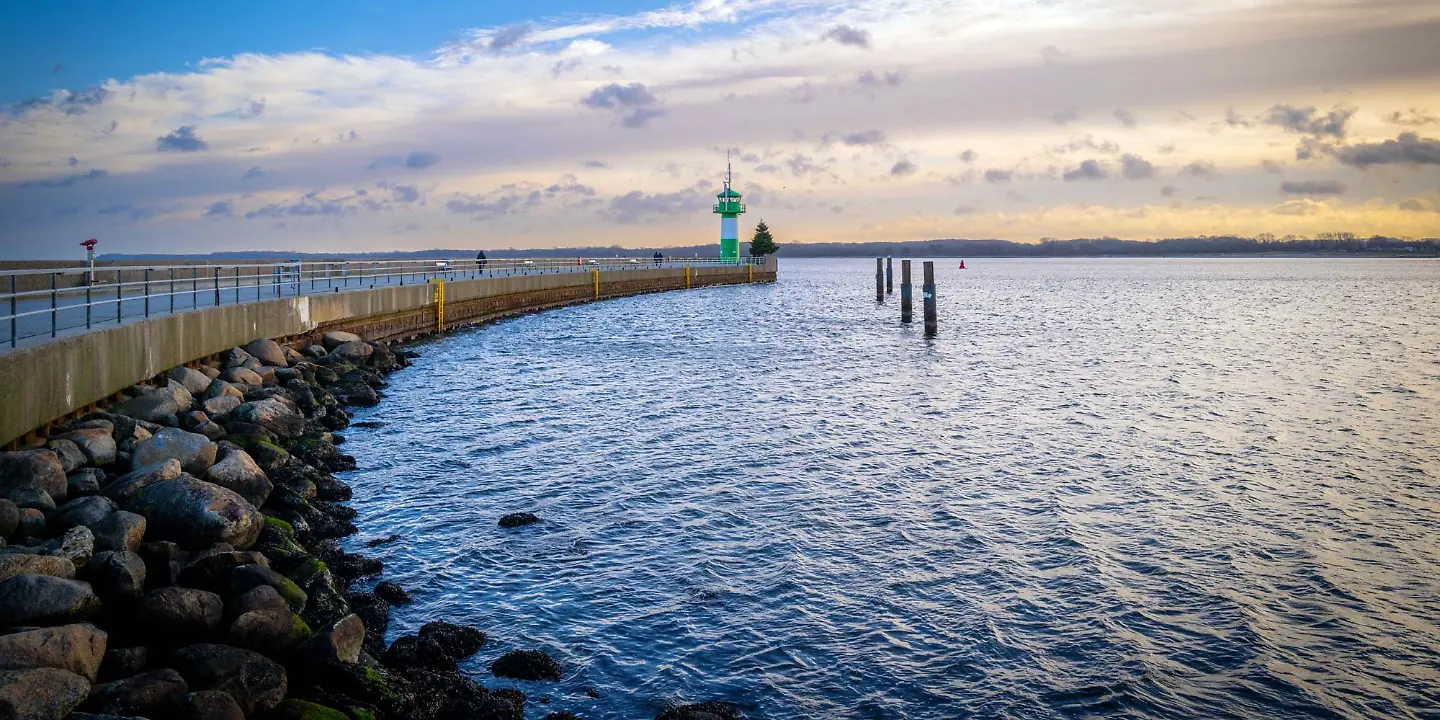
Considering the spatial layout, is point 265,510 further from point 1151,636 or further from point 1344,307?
point 1344,307

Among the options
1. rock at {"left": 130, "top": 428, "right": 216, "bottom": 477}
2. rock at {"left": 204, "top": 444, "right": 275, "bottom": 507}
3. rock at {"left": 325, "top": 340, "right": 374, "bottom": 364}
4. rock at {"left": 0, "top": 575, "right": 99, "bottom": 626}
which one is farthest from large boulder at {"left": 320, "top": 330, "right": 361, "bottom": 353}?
rock at {"left": 0, "top": 575, "right": 99, "bottom": 626}

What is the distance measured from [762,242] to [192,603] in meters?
111

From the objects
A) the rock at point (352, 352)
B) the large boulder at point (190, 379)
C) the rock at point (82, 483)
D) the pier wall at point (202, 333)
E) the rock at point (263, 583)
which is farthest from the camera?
the rock at point (352, 352)

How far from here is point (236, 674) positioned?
7340 millimetres

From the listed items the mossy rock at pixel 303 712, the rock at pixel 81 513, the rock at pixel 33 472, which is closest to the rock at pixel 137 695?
the mossy rock at pixel 303 712

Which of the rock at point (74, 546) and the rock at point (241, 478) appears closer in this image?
the rock at point (74, 546)

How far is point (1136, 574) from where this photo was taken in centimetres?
1143

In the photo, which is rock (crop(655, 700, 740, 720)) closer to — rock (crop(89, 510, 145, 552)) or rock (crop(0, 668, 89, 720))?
rock (crop(0, 668, 89, 720))

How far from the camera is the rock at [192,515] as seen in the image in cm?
1041

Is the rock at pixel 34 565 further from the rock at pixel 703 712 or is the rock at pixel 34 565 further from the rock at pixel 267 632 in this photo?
the rock at pixel 703 712

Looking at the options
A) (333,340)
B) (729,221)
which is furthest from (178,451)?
(729,221)

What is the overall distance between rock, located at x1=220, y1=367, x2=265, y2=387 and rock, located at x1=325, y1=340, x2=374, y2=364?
724cm

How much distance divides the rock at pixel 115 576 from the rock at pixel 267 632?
1.00m

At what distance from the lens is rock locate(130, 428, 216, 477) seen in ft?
42.1
